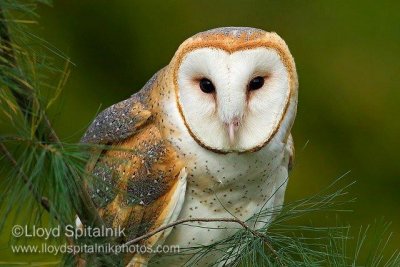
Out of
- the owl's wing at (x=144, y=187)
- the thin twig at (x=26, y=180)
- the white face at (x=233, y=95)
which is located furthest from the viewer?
the owl's wing at (x=144, y=187)

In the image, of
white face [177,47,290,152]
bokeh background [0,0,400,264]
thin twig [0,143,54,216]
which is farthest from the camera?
bokeh background [0,0,400,264]

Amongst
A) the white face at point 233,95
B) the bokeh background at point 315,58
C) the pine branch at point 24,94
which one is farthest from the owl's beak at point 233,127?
the bokeh background at point 315,58

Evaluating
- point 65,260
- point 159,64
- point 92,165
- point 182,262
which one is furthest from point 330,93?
point 65,260

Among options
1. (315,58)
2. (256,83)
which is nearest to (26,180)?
(256,83)

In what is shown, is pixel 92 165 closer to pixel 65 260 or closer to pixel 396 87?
pixel 65 260

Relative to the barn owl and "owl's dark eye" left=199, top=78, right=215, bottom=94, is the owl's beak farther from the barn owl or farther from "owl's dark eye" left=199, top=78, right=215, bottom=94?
"owl's dark eye" left=199, top=78, right=215, bottom=94

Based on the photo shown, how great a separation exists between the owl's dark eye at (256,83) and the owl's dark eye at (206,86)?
0.29 ft

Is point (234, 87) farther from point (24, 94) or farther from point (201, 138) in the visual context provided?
point (24, 94)

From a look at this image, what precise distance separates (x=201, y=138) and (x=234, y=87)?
198mm

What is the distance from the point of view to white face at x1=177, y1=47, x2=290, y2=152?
278 cm

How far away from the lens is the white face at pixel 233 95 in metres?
2.78

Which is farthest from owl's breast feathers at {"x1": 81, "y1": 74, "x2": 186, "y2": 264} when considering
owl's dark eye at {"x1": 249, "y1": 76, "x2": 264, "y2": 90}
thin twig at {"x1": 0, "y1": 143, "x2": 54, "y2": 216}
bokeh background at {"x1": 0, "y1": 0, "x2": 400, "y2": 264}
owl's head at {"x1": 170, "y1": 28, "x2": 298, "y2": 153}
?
bokeh background at {"x1": 0, "y1": 0, "x2": 400, "y2": 264}

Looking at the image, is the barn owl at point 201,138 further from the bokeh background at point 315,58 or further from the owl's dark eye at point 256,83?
the bokeh background at point 315,58

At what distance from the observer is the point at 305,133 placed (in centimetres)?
515
